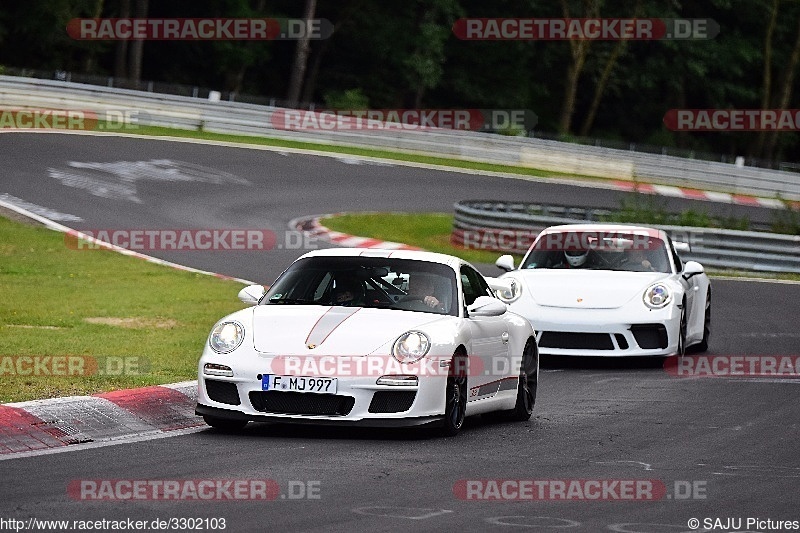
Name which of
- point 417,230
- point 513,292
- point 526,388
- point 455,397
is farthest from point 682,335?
point 417,230

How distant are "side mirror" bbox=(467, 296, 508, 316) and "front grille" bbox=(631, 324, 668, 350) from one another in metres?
4.43

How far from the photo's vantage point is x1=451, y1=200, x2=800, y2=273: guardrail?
2642cm

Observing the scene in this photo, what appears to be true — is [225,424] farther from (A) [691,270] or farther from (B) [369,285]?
(A) [691,270]

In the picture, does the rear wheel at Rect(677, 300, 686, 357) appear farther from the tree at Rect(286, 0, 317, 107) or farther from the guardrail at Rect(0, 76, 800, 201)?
the tree at Rect(286, 0, 317, 107)

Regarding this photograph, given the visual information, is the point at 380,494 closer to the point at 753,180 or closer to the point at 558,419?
the point at 558,419

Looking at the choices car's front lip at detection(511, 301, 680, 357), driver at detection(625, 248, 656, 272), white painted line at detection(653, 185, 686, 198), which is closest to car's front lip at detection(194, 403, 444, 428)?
car's front lip at detection(511, 301, 680, 357)

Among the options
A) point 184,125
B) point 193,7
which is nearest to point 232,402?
point 184,125

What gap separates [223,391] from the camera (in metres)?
9.79

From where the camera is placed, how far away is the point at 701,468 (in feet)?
29.7

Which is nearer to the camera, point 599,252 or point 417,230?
A: point 599,252

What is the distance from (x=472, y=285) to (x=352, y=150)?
97.5ft

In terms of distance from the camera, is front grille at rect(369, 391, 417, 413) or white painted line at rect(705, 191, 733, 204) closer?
front grille at rect(369, 391, 417, 413)

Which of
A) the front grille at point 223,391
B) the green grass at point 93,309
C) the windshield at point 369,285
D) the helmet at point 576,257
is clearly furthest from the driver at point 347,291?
the helmet at point 576,257

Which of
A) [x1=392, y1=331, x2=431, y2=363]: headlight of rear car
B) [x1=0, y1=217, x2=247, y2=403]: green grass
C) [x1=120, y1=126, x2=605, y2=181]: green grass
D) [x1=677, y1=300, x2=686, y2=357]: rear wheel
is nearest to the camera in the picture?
[x1=392, y1=331, x2=431, y2=363]: headlight of rear car
